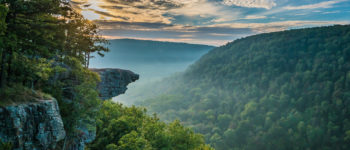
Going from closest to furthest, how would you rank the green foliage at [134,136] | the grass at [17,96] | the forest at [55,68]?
1. the grass at [17,96]
2. the forest at [55,68]
3. the green foliage at [134,136]

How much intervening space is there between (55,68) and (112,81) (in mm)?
13570

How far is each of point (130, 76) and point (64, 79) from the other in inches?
554

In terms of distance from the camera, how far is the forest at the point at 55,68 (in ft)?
46.1

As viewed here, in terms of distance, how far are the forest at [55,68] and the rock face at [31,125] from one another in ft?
2.18

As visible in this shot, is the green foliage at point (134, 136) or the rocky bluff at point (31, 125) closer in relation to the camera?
the rocky bluff at point (31, 125)

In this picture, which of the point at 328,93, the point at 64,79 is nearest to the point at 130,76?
the point at 64,79

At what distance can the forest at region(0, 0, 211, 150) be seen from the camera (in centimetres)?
1405

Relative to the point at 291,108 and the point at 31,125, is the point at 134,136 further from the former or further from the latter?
the point at 291,108

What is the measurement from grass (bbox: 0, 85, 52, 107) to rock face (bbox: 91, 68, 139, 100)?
540 inches

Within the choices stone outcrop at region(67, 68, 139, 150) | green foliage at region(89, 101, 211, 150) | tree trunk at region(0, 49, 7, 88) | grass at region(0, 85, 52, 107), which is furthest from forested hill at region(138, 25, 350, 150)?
tree trunk at region(0, 49, 7, 88)

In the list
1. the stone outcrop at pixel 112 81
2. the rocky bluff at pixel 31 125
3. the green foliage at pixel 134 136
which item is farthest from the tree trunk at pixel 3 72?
the stone outcrop at pixel 112 81

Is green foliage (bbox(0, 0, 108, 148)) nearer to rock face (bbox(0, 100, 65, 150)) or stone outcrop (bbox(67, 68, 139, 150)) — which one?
rock face (bbox(0, 100, 65, 150))

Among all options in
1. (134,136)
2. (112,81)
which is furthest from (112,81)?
(134,136)

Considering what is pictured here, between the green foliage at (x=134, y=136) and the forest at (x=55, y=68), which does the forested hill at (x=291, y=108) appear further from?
the forest at (x=55, y=68)
